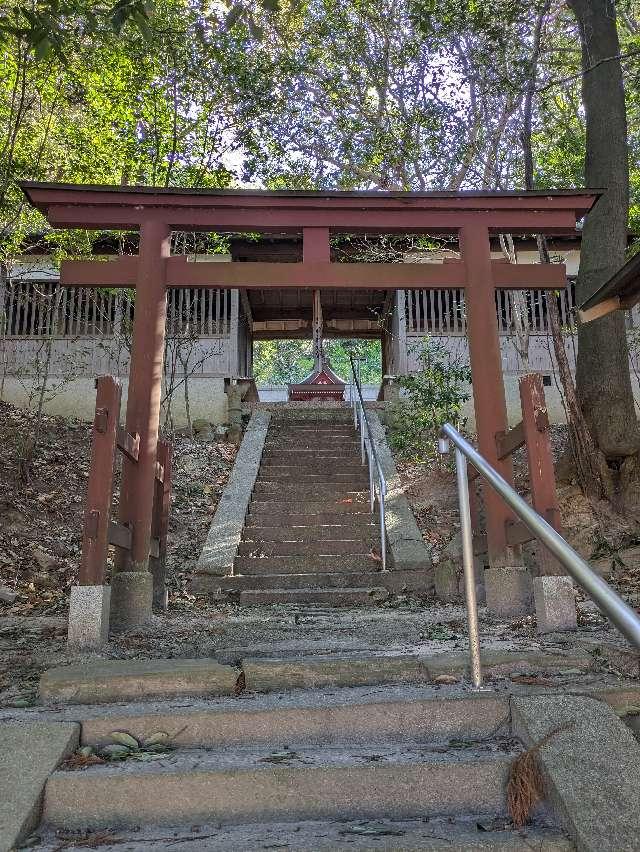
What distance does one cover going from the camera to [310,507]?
26.8 feet

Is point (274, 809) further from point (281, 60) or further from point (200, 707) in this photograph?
point (281, 60)

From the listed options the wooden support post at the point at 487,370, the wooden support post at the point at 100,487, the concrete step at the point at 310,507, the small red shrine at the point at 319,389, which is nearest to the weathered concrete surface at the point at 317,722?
the wooden support post at the point at 100,487

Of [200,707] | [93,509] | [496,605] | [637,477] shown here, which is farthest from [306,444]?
[200,707]

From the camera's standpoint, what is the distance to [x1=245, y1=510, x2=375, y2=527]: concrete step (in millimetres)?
7809

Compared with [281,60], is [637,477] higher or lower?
lower

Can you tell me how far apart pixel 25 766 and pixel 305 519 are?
5702mm

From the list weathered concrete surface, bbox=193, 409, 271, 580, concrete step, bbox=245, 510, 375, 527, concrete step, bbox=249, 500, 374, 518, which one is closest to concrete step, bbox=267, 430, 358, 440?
weathered concrete surface, bbox=193, 409, 271, 580

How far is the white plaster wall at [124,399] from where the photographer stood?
42.6 ft

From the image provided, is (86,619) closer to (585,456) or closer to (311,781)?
(311,781)

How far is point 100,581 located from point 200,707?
1520 mm

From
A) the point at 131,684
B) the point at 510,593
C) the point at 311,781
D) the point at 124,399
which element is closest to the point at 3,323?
the point at 124,399

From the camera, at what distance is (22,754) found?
2.26 metres

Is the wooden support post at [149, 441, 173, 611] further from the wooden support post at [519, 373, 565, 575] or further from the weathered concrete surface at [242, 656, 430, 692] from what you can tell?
the wooden support post at [519, 373, 565, 575]

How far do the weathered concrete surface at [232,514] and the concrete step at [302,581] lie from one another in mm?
173
